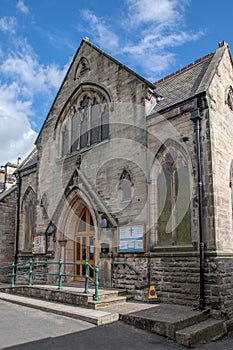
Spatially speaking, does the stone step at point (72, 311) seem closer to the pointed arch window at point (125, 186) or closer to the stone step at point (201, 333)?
the stone step at point (201, 333)

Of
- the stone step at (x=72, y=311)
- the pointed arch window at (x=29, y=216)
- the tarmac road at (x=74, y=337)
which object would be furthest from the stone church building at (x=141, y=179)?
the tarmac road at (x=74, y=337)

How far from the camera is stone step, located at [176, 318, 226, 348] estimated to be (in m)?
6.95

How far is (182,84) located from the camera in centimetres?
1227

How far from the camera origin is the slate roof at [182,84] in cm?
1110

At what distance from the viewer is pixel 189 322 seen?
7.73 m

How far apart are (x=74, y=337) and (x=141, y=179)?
5492 mm

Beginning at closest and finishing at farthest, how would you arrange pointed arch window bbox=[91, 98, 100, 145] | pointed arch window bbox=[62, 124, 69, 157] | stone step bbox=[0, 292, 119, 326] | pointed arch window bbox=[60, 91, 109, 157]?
stone step bbox=[0, 292, 119, 326] → pointed arch window bbox=[60, 91, 109, 157] → pointed arch window bbox=[91, 98, 100, 145] → pointed arch window bbox=[62, 124, 69, 157]

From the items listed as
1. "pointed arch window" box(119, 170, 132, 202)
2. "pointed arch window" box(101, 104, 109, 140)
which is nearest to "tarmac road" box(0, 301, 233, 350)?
"pointed arch window" box(119, 170, 132, 202)

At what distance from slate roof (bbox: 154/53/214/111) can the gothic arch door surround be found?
5.13 metres

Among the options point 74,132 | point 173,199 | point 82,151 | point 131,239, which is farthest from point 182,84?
point 131,239

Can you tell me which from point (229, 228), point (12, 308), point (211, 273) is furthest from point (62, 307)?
point (229, 228)

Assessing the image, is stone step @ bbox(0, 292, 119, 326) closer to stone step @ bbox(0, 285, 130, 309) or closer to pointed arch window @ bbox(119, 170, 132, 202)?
stone step @ bbox(0, 285, 130, 309)

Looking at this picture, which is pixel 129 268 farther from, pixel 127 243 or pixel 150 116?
pixel 150 116

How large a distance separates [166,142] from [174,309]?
490 cm
